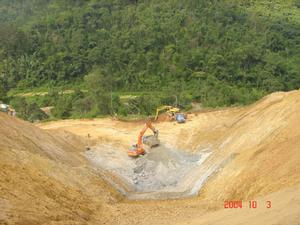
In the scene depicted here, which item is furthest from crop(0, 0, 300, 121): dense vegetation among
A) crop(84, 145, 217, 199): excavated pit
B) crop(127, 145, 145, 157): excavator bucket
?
crop(84, 145, 217, 199): excavated pit

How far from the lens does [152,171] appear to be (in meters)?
23.8

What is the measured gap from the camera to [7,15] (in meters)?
107

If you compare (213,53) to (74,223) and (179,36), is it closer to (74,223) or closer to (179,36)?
(179,36)

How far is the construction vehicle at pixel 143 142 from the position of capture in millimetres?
25333

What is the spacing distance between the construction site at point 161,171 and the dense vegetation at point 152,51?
26.1 meters

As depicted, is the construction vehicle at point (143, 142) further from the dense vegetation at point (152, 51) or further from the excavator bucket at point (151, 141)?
the dense vegetation at point (152, 51)

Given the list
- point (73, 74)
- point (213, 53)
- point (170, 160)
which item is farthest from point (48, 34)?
point (170, 160)

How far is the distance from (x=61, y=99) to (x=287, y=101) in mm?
41402

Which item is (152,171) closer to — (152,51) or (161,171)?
(161,171)

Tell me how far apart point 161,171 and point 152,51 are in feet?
170

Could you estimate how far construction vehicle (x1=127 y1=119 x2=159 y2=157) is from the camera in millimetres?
25333
